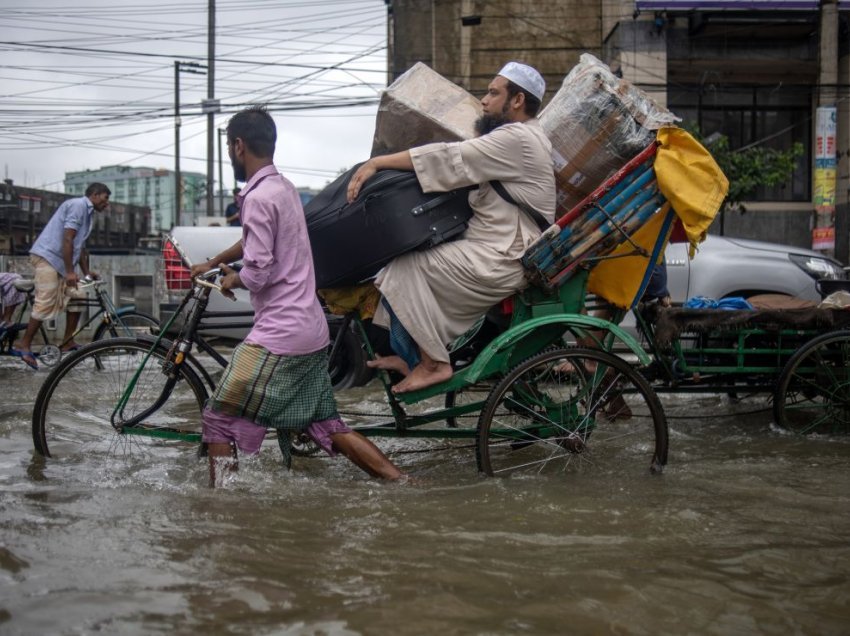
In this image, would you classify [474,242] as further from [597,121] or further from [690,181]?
[690,181]

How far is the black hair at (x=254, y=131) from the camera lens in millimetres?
4109

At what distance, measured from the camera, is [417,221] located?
421 cm

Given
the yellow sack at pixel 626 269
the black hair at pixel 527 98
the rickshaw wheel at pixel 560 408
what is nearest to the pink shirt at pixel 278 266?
the rickshaw wheel at pixel 560 408

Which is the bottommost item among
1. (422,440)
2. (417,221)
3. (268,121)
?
(422,440)

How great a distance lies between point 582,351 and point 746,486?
1.03m

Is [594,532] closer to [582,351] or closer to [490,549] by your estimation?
[490,549]

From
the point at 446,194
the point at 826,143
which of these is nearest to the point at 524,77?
the point at 446,194

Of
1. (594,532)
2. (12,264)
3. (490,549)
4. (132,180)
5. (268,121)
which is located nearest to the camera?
(490,549)

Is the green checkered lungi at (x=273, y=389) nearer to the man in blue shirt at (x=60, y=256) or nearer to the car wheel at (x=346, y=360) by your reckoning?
the car wheel at (x=346, y=360)

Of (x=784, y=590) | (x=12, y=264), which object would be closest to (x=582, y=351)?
(x=784, y=590)

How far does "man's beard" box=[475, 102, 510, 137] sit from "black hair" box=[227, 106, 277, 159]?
39.0 inches

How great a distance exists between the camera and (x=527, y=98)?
439cm

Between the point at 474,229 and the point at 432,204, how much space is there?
0.26 meters

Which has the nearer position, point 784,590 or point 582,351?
point 784,590
